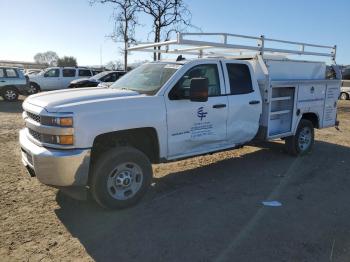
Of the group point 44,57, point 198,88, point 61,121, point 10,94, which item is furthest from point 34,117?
point 44,57

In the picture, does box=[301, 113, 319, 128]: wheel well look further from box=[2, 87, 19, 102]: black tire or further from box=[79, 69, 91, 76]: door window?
box=[79, 69, 91, 76]: door window

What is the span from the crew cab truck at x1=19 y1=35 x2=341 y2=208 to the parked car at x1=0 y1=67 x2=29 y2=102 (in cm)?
1473

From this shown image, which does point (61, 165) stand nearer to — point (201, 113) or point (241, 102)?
point (201, 113)

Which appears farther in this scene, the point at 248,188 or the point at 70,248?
the point at 248,188

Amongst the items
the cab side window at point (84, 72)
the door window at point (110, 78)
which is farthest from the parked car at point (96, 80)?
the cab side window at point (84, 72)

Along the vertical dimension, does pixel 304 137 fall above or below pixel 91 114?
below

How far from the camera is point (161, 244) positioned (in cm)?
404

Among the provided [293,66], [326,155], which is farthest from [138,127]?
[326,155]

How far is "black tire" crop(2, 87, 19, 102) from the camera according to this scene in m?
19.5

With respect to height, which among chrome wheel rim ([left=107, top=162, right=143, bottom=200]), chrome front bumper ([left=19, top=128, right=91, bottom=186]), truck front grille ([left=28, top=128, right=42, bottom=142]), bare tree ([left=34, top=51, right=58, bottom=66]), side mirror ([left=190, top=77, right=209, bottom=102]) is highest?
bare tree ([left=34, top=51, right=58, bottom=66])

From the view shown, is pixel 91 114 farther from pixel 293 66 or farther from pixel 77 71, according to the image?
pixel 77 71

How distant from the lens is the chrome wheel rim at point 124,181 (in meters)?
4.86

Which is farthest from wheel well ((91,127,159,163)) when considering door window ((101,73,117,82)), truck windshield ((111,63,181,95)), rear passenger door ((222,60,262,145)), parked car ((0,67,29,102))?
parked car ((0,67,29,102))

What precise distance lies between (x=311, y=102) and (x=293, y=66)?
0.89 metres
